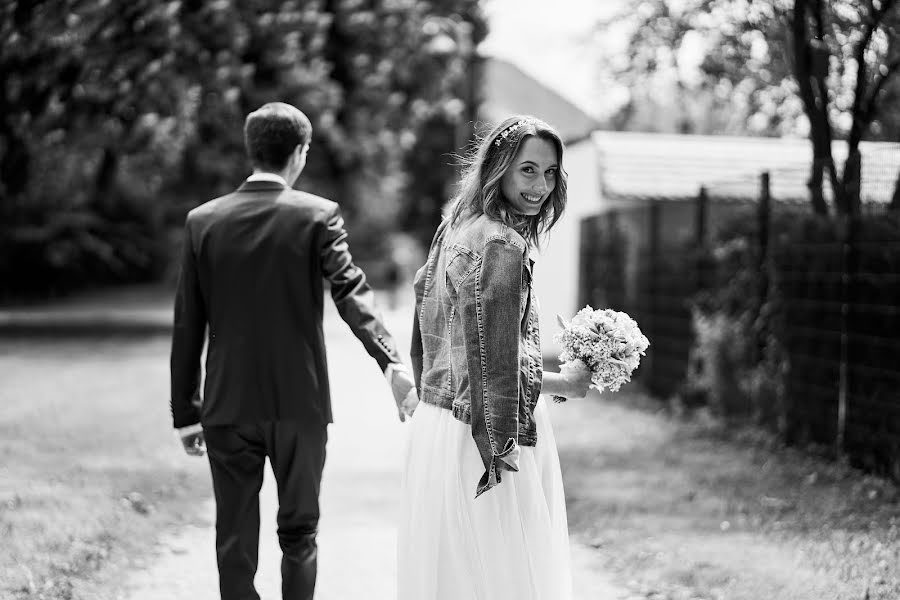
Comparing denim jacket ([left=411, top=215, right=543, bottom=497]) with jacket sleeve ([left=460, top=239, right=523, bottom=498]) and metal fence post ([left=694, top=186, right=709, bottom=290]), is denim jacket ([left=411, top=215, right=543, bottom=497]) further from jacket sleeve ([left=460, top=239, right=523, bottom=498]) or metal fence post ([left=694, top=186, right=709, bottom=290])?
metal fence post ([left=694, top=186, right=709, bottom=290])

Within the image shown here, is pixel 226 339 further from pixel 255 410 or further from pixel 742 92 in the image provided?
pixel 742 92

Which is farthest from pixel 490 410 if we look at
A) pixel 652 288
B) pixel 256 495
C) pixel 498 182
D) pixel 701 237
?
pixel 652 288

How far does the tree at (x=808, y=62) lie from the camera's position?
9656mm

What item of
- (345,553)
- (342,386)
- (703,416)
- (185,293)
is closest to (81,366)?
(342,386)

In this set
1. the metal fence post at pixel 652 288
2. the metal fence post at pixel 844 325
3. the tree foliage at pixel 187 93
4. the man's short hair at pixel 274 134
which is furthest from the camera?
the tree foliage at pixel 187 93

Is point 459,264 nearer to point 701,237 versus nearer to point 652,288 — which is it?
point 701,237

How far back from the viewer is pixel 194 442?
4191 millimetres

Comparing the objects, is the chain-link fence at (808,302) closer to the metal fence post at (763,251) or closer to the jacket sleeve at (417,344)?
the metal fence post at (763,251)

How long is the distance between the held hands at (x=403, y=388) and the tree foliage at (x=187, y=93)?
11662mm

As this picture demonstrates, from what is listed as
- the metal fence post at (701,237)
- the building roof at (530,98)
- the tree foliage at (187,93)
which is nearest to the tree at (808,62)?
the metal fence post at (701,237)

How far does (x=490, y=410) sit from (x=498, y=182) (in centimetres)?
74

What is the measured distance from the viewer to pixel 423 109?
23766mm

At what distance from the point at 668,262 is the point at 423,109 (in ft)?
39.0

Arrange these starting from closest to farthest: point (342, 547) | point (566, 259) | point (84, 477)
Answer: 1. point (342, 547)
2. point (84, 477)
3. point (566, 259)
